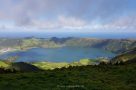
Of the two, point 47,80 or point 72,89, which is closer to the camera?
point 72,89

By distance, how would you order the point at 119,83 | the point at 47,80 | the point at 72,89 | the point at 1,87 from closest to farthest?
the point at 72,89
the point at 1,87
the point at 119,83
the point at 47,80

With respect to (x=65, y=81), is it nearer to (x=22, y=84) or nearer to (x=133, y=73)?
(x=22, y=84)

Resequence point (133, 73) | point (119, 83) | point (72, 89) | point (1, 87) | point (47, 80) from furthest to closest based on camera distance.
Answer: point (133, 73) < point (47, 80) < point (119, 83) < point (1, 87) < point (72, 89)

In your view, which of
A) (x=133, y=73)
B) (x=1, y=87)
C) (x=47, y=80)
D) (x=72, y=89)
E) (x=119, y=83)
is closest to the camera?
(x=72, y=89)

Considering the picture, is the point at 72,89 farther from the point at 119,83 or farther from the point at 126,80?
the point at 126,80

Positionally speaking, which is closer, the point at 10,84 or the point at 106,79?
the point at 10,84

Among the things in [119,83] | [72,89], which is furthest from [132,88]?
[72,89]

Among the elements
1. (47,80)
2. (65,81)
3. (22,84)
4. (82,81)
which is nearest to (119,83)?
(82,81)

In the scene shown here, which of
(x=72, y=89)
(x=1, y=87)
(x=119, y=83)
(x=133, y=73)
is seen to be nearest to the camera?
(x=72, y=89)
